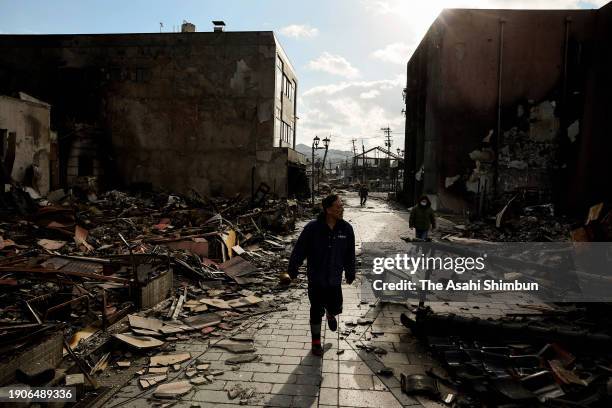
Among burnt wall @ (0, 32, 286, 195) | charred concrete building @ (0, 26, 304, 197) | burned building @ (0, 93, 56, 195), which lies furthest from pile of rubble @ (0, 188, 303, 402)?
burnt wall @ (0, 32, 286, 195)

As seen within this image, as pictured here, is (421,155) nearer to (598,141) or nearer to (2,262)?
(598,141)

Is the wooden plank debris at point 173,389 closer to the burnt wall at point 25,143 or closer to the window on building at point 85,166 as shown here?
the burnt wall at point 25,143

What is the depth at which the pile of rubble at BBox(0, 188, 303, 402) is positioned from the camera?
4055 mm

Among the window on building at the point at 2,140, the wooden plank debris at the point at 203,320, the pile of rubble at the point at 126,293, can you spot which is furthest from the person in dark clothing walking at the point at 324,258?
the window on building at the point at 2,140

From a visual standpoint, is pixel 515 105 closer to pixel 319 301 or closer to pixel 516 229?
pixel 516 229

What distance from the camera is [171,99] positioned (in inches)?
876

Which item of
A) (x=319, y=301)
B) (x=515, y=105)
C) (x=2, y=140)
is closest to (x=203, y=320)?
(x=319, y=301)

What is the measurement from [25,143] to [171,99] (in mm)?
8204

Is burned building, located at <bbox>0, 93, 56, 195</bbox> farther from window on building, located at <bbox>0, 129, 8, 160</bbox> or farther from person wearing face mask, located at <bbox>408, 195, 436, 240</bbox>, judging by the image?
person wearing face mask, located at <bbox>408, 195, 436, 240</bbox>

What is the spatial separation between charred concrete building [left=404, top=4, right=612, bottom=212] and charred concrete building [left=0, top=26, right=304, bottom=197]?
9055mm

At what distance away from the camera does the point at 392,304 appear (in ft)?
21.7

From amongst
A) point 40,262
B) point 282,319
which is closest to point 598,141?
point 282,319

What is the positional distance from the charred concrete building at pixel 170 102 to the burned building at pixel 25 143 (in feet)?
14.1

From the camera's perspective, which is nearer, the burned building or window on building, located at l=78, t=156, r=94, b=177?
the burned building
